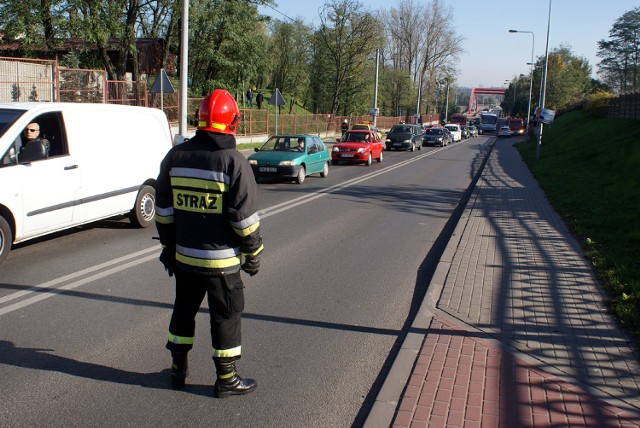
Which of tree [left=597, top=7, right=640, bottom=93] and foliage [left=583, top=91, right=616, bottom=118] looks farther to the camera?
tree [left=597, top=7, right=640, bottom=93]

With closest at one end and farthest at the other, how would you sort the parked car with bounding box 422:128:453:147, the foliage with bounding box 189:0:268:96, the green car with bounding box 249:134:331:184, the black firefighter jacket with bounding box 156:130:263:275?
1. the black firefighter jacket with bounding box 156:130:263:275
2. the green car with bounding box 249:134:331:184
3. the foliage with bounding box 189:0:268:96
4. the parked car with bounding box 422:128:453:147

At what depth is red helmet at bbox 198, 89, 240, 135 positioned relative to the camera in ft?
12.3

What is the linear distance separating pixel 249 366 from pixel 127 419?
1.07 m

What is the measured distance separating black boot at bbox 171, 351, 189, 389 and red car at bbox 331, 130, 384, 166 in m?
22.2

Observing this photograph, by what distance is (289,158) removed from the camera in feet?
57.5

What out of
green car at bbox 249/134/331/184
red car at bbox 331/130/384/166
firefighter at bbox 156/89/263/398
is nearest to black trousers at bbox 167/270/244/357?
firefighter at bbox 156/89/263/398

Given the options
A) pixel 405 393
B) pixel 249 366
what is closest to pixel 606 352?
pixel 405 393

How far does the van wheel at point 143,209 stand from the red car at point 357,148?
16744 millimetres

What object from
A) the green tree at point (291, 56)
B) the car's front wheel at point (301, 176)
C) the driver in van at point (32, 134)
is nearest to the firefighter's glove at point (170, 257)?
the driver in van at point (32, 134)

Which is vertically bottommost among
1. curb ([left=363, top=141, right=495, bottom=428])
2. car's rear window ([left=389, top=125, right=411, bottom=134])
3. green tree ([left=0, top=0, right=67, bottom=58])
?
curb ([left=363, top=141, right=495, bottom=428])

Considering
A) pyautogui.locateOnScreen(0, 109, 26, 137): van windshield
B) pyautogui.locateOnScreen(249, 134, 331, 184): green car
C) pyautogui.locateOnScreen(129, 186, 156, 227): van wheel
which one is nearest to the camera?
pyautogui.locateOnScreen(0, 109, 26, 137): van windshield

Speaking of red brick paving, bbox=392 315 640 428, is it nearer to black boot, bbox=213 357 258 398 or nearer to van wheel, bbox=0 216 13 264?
black boot, bbox=213 357 258 398

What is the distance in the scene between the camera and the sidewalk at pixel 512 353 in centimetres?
380

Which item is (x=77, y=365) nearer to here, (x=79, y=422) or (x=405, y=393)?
(x=79, y=422)
